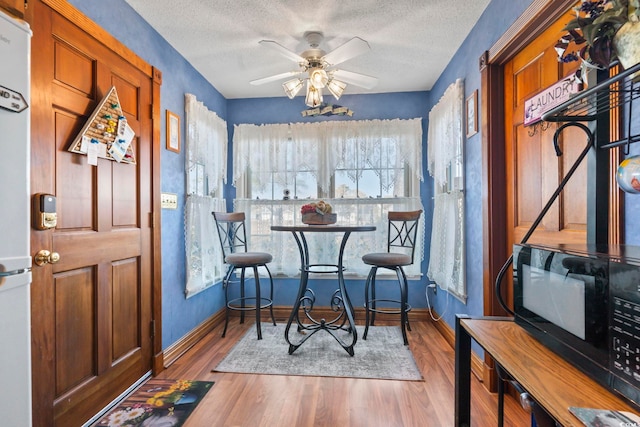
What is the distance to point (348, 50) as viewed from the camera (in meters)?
2.07

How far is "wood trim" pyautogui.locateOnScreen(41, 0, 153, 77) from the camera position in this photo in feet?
4.92

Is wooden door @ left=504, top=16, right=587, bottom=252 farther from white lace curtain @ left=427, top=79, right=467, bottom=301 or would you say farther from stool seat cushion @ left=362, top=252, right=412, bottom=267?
stool seat cushion @ left=362, top=252, right=412, bottom=267

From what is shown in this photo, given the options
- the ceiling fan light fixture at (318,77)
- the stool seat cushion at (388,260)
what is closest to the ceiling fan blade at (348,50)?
the ceiling fan light fixture at (318,77)

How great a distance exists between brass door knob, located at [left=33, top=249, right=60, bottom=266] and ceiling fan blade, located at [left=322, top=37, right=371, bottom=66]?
1888mm

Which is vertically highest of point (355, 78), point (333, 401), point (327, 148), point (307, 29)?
point (307, 29)

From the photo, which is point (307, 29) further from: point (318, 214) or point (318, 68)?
point (318, 214)

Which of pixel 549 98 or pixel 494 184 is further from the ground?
pixel 549 98

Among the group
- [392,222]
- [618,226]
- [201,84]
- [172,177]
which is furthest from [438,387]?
[201,84]

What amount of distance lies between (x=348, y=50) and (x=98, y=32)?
142 centimetres

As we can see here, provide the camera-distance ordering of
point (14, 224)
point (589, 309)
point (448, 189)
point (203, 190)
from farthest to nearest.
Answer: point (203, 190) → point (448, 189) → point (14, 224) → point (589, 309)

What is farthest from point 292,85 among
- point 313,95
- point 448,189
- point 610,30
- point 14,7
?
point 610,30

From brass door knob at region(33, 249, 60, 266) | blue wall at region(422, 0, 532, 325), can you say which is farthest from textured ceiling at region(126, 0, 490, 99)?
brass door knob at region(33, 249, 60, 266)

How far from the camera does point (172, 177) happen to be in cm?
250

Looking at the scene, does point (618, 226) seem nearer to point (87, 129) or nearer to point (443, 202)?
point (443, 202)
